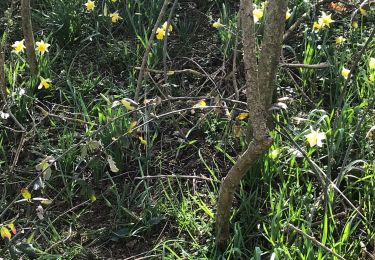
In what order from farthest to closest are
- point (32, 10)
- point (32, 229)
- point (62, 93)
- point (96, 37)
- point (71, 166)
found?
point (32, 10) < point (96, 37) < point (62, 93) < point (71, 166) < point (32, 229)

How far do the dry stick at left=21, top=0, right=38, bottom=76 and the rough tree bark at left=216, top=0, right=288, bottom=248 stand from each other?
1.42 meters

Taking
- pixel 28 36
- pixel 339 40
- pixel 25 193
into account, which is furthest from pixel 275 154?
pixel 28 36

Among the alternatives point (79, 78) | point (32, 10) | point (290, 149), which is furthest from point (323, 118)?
point (32, 10)

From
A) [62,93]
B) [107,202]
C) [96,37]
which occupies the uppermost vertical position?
[96,37]

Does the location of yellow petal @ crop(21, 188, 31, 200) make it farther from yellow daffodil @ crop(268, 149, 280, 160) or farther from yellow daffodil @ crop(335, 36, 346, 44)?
yellow daffodil @ crop(335, 36, 346, 44)

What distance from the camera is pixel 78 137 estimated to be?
2865 millimetres

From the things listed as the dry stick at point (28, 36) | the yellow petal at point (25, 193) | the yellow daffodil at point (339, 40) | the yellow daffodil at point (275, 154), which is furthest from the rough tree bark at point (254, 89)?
the dry stick at point (28, 36)

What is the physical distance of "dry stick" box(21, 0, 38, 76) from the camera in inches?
118

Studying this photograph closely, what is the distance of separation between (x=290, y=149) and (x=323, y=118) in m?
0.21

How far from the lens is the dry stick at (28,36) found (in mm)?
3002

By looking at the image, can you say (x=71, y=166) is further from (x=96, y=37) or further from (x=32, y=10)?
(x=32, y=10)

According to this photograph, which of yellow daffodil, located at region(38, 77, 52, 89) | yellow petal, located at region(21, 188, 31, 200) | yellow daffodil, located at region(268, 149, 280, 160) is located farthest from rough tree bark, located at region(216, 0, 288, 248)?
yellow daffodil, located at region(38, 77, 52, 89)

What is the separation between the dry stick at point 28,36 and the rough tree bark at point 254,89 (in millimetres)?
1418

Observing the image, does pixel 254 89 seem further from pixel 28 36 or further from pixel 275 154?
pixel 28 36
